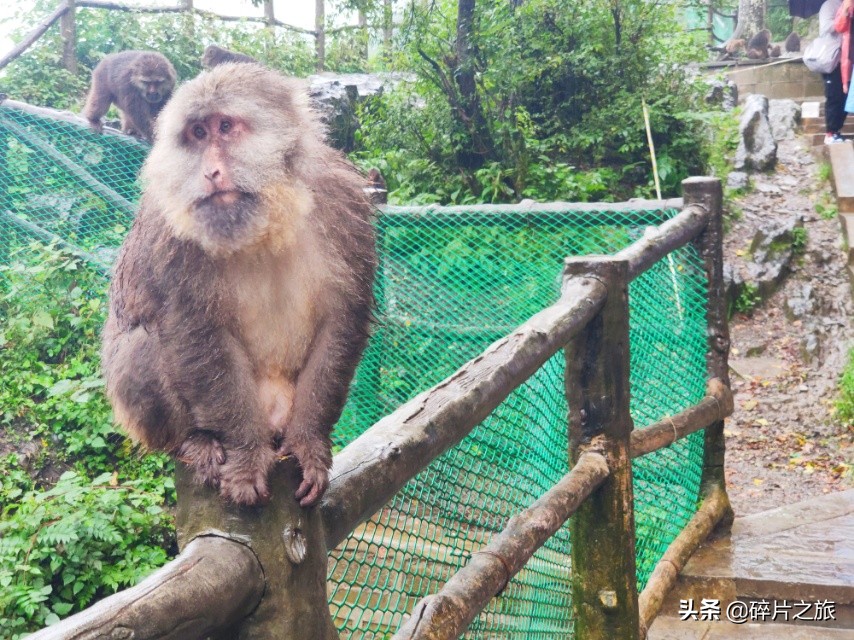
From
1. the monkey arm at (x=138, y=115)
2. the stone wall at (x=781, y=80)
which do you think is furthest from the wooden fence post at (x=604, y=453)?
the stone wall at (x=781, y=80)

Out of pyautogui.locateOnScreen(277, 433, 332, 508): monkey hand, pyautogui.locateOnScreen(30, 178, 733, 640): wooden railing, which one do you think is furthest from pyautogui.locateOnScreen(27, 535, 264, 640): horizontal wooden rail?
pyautogui.locateOnScreen(277, 433, 332, 508): monkey hand

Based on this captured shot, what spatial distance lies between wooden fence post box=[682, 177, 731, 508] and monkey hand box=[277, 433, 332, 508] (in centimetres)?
244

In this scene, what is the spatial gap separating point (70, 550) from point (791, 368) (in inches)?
213

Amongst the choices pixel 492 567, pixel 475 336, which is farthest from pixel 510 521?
pixel 475 336

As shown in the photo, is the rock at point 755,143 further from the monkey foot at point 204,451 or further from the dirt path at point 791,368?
the monkey foot at point 204,451

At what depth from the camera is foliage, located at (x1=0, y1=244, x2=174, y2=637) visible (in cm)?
412

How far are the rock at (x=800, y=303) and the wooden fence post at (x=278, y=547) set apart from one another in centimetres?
701

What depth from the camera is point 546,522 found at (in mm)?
2127

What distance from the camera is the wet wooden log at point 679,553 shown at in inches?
119

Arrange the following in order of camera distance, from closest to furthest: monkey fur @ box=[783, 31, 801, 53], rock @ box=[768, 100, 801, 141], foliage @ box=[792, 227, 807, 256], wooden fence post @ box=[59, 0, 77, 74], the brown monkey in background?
the brown monkey in background, foliage @ box=[792, 227, 807, 256], wooden fence post @ box=[59, 0, 77, 74], rock @ box=[768, 100, 801, 141], monkey fur @ box=[783, 31, 801, 53]

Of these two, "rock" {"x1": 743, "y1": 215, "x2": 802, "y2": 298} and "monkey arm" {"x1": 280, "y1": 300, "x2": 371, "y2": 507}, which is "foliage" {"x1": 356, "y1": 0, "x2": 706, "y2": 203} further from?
"monkey arm" {"x1": 280, "y1": 300, "x2": 371, "y2": 507}

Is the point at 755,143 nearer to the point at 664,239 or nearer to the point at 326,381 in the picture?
the point at 664,239

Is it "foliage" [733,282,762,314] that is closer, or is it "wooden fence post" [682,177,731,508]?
"wooden fence post" [682,177,731,508]

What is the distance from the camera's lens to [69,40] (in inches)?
378
